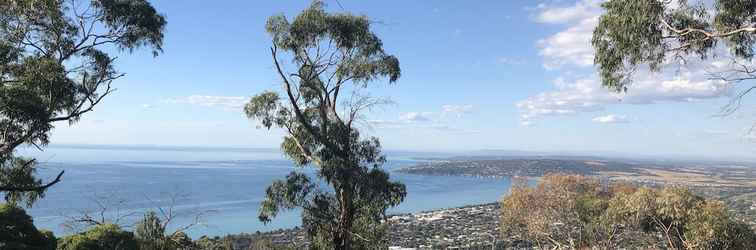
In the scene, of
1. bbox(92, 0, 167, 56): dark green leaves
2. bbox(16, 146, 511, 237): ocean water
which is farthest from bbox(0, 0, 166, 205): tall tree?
bbox(16, 146, 511, 237): ocean water

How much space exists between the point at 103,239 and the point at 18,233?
1.77 m

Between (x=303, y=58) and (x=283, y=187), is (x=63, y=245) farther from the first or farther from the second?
(x=303, y=58)

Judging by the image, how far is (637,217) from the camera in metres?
21.5

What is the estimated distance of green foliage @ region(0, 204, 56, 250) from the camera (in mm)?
11758

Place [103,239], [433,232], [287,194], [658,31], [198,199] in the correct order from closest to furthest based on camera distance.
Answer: [658,31], [287,194], [103,239], [433,232], [198,199]

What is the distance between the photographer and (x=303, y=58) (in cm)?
Answer: 1305

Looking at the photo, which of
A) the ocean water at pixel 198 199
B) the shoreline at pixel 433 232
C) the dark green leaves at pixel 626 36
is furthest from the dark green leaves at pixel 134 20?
the shoreline at pixel 433 232

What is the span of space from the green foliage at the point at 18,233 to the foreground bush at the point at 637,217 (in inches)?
486

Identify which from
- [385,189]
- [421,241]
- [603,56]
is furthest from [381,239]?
[421,241]

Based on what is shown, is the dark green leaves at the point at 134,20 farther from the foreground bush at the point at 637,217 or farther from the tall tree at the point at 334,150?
the foreground bush at the point at 637,217

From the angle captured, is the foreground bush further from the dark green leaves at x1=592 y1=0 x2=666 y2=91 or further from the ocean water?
the ocean water

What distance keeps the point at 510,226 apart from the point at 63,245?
83.9 feet

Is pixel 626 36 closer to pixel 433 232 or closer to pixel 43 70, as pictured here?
pixel 43 70

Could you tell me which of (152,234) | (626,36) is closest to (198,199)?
(152,234)
